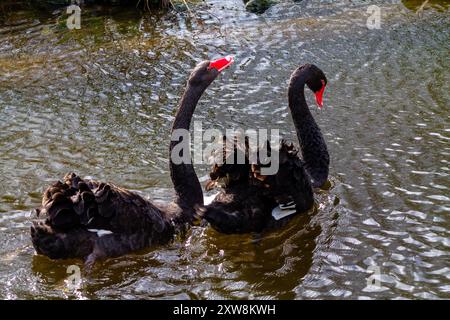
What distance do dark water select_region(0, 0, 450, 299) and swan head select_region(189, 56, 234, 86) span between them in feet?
2.78

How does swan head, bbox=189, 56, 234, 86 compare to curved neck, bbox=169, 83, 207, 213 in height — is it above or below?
above

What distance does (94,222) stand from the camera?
3885mm

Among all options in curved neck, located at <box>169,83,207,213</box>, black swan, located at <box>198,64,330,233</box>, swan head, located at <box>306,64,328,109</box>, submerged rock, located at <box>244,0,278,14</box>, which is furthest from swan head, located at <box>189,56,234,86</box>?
submerged rock, located at <box>244,0,278,14</box>

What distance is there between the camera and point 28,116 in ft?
19.6

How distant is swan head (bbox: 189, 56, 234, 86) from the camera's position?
4.58 meters

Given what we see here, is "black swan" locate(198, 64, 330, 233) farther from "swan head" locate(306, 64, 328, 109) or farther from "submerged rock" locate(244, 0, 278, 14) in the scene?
"submerged rock" locate(244, 0, 278, 14)

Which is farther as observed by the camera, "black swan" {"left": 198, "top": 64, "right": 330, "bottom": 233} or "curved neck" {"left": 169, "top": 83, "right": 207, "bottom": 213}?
"curved neck" {"left": 169, "top": 83, "right": 207, "bottom": 213}

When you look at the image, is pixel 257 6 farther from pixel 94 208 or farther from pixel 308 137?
pixel 94 208

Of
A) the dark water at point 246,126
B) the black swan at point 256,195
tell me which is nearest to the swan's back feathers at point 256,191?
the black swan at point 256,195

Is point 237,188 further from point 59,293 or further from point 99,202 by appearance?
point 59,293

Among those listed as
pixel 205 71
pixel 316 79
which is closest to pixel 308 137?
pixel 316 79

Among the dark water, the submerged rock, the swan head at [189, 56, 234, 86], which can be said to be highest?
the swan head at [189, 56, 234, 86]
